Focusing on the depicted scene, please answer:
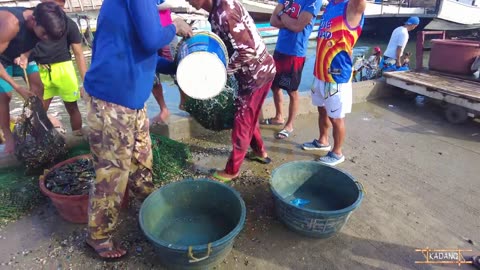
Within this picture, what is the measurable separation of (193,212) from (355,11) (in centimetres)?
266

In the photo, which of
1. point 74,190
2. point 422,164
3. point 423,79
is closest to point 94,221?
point 74,190

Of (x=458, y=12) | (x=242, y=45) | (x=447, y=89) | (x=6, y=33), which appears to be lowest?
(x=447, y=89)

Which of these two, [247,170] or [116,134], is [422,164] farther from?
[116,134]

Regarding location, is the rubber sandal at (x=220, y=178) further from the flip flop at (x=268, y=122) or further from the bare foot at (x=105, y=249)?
the flip flop at (x=268, y=122)

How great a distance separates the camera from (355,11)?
334cm

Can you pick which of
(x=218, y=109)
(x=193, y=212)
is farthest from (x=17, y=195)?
(x=218, y=109)

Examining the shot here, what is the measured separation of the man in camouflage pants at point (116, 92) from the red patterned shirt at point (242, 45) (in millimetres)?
411

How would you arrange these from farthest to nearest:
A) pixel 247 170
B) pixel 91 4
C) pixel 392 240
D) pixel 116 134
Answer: pixel 91 4, pixel 247 170, pixel 392 240, pixel 116 134

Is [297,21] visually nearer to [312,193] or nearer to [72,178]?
[312,193]

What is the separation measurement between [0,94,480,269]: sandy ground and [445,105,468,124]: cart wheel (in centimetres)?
54

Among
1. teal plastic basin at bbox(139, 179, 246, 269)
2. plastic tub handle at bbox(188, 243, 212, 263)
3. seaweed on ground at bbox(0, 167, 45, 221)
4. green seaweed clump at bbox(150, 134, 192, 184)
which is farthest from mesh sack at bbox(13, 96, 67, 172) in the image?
plastic tub handle at bbox(188, 243, 212, 263)

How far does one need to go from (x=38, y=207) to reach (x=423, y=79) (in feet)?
21.0

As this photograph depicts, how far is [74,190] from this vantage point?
115 inches

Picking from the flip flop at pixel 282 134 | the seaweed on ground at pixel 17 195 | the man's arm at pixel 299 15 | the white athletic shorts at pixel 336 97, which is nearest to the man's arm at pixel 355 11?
the man's arm at pixel 299 15
